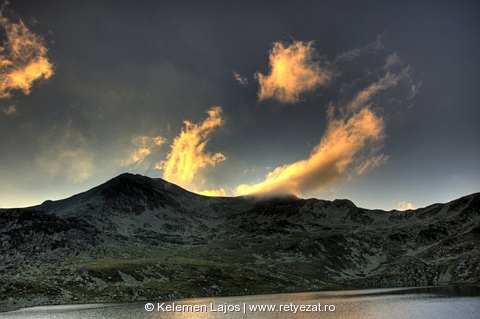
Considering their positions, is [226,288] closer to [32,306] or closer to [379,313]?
[32,306]

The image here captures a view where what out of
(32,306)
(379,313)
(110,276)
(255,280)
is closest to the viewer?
(379,313)

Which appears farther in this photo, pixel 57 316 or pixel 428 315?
pixel 57 316

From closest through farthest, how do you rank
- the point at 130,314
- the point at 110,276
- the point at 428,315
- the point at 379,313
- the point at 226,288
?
1. the point at 428,315
2. the point at 379,313
3. the point at 130,314
4. the point at 110,276
5. the point at 226,288

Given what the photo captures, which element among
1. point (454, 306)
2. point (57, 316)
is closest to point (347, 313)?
point (454, 306)

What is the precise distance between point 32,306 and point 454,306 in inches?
4614

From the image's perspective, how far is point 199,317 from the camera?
3275 inches

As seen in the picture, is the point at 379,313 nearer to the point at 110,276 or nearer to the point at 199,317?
the point at 199,317

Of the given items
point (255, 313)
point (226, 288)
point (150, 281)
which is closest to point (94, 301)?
point (150, 281)

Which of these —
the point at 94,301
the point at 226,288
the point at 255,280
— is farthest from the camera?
the point at 255,280

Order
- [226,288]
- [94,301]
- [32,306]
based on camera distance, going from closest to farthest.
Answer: [32,306]
[94,301]
[226,288]

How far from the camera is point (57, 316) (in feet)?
297

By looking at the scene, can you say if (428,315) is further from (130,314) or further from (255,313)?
(130,314)

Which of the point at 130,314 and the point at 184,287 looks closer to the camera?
the point at 130,314

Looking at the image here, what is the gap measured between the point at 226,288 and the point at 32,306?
83.9 meters
